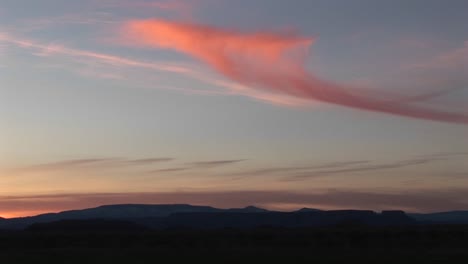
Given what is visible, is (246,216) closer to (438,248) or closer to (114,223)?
(114,223)

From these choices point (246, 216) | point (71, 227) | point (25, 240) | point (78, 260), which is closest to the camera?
point (78, 260)

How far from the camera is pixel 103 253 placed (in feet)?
151

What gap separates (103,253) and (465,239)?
2561 cm

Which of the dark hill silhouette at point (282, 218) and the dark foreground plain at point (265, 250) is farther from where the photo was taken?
the dark hill silhouette at point (282, 218)

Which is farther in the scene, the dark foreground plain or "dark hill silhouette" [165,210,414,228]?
"dark hill silhouette" [165,210,414,228]

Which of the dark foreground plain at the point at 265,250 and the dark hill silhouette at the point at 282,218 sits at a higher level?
the dark hill silhouette at the point at 282,218

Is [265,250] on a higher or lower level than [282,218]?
lower

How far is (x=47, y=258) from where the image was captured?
139ft

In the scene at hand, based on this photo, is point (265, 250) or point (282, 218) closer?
point (265, 250)

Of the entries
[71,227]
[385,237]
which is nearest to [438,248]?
[385,237]

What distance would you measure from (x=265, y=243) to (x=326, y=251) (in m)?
10.6

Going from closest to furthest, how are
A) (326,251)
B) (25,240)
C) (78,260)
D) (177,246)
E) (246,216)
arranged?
(78,260) → (326,251) → (177,246) → (25,240) → (246,216)

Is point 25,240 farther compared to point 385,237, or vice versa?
point 25,240

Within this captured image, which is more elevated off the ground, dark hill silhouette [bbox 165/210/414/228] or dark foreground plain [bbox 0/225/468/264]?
dark hill silhouette [bbox 165/210/414/228]
